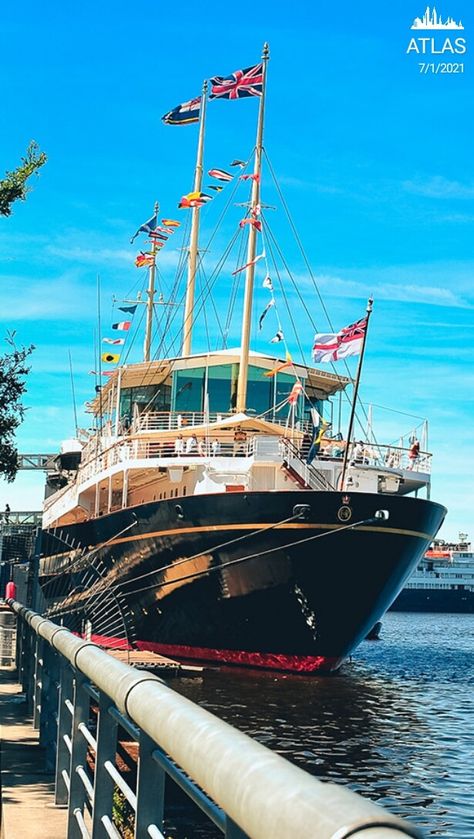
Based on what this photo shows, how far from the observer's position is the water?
44.9 feet

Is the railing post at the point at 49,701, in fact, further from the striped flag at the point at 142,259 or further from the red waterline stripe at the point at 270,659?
the striped flag at the point at 142,259

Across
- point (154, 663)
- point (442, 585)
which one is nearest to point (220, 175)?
point (154, 663)

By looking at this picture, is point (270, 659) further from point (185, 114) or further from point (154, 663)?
point (185, 114)

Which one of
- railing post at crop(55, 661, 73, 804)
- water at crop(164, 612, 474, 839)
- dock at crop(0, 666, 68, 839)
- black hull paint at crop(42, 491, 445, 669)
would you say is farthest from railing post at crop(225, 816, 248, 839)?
black hull paint at crop(42, 491, 445, 669)

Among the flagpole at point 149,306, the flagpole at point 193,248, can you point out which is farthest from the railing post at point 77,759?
the flagpole at point 149,306

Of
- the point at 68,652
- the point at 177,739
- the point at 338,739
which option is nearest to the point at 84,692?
the point at 68,652

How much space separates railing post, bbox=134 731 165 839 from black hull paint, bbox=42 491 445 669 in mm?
20128

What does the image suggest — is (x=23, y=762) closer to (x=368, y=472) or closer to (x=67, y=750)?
(x=67, y=750)

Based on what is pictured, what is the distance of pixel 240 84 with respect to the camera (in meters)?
30.3

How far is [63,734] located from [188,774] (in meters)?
3.72

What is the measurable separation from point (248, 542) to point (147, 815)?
20476mm

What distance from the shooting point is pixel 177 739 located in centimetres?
251

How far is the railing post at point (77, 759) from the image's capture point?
4.99 metres

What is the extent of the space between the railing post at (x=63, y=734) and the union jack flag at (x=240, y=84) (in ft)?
86.6
